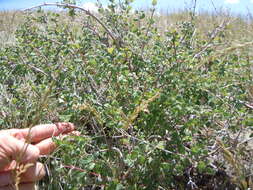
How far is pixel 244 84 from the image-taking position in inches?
86.0

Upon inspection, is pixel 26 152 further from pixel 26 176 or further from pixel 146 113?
pixel 146 113

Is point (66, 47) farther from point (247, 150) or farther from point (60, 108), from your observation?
point (247, 150)

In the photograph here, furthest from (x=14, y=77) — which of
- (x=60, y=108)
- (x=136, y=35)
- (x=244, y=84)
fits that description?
(x=244, y=84)

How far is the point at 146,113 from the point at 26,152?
2.28 ft

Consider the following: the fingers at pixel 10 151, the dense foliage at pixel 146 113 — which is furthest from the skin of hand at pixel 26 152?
the dense foliage at pixel 146 113

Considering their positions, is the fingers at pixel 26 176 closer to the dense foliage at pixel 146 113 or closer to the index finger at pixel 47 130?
the dense foliage at pixel 146 113

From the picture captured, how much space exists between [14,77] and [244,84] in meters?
1.96

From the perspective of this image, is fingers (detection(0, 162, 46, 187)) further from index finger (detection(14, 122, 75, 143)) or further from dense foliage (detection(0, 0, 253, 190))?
index finger (detection(14, 122, 75, 143))

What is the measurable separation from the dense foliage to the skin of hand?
0.11m

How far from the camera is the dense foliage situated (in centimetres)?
172

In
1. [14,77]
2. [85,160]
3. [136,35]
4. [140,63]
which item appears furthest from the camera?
[14,77]

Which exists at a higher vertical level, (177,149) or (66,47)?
(66,47)

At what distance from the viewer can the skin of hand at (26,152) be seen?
1.72 meters

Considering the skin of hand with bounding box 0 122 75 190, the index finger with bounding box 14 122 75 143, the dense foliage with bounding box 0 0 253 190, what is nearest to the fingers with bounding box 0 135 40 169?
the skin of hand with bounding box 0 122 75 190
